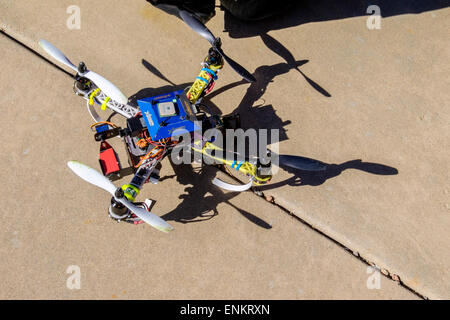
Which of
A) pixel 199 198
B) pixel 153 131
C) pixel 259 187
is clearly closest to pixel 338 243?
pixel 259 187

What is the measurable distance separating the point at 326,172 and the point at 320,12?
3.84 metres

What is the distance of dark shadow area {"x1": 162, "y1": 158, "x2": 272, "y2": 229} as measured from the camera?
718 cm

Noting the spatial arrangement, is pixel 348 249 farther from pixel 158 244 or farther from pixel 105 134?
pixel 105 134

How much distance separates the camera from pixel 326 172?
7566mm

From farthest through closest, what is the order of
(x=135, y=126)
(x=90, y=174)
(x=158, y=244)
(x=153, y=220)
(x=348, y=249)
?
(x=348, y=249) < (x=158, y=244) < (x=135, y=126) < (x=90, y=174) < (x=153, y=220)

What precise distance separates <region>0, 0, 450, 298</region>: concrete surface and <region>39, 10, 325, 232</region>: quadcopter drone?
2.31ft

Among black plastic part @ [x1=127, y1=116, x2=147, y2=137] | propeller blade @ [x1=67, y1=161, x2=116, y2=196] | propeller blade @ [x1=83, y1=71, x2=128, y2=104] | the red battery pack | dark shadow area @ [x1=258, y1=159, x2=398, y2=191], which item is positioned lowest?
dark shadow area @ [x1=258, y1=159, x2=398, y2=191]

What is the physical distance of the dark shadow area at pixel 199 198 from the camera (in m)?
7.18

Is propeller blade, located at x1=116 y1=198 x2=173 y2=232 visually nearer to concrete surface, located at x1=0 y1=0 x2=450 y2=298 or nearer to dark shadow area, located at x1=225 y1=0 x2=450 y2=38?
concrete surface, located at x1=0 y1=0 x2=450 y2=298

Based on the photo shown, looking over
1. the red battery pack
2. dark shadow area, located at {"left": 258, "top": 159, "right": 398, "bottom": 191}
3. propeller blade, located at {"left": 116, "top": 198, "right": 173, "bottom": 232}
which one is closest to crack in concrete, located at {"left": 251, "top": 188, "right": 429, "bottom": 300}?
dark shadow area, located at {"left": 258, "top": 159, "right": 398, "bottom": 191}

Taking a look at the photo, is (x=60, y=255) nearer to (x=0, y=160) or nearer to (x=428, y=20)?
(x=0, y=160)

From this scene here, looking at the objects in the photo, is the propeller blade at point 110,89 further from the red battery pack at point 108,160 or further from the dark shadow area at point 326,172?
the dark shadow area at point 326,172

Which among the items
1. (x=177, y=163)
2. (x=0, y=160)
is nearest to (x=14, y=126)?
(x=0, y=160)
